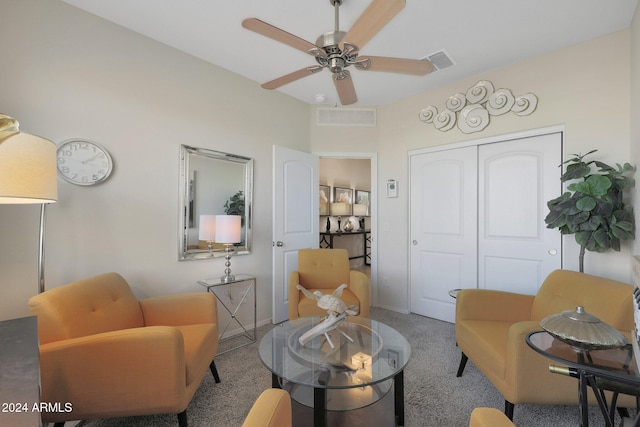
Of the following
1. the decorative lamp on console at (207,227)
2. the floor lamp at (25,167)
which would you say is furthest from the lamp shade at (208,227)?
the floor lamp at (25,167)

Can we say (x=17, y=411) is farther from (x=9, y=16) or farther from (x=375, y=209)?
(x=375, y=209)

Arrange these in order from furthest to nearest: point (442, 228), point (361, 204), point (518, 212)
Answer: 1. point (361, 204)
2. point (442, 228)
3. point (518, 212)

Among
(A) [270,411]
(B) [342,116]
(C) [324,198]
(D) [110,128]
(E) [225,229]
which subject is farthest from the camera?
(C) [324,198]

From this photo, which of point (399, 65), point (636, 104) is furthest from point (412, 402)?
point (636, 104)

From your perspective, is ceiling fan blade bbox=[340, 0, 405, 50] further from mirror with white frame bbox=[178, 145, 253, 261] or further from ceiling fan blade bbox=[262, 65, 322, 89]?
mirror with white frame bbox=[178, 145, 253, 261]

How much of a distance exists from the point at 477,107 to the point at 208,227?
120 inches

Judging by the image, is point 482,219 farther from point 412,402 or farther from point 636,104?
point 412,402

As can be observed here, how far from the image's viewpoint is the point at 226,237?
2.62 m

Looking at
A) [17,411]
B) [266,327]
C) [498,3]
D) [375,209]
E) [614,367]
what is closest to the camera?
[17,411]

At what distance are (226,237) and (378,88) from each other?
7.88ft

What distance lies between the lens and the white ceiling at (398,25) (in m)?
2.12

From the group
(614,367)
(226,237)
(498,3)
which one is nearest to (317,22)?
(498,3)

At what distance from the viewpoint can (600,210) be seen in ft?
7.13

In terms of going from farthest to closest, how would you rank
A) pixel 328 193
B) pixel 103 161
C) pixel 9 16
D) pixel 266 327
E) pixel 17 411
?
pixel 328 193 → pixel 266 327 → pixel 103 161 → pixel 9 16 → pixel 17 411
